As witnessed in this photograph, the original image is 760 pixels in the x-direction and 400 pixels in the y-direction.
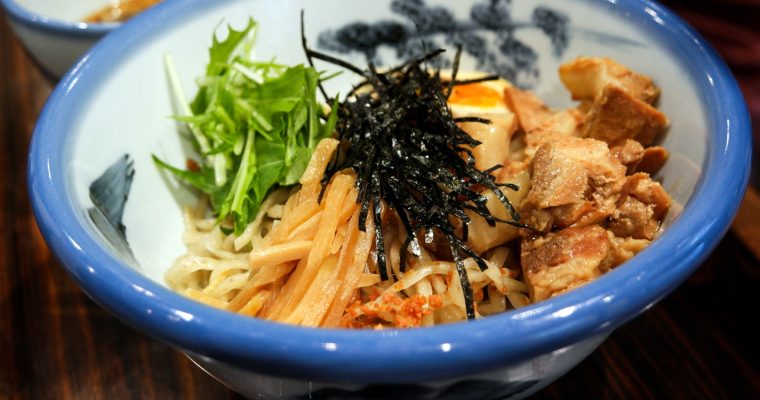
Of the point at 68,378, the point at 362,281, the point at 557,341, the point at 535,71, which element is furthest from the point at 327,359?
the point at 535,71

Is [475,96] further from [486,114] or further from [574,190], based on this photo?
[574,190]

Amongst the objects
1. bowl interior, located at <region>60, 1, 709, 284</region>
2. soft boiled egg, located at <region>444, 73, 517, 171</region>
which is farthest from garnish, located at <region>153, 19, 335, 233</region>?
soft boiled egg, located at <region>444, 73, 517, 171</region>

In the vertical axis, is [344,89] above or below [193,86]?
below

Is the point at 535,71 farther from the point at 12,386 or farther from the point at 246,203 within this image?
the point at 12,386

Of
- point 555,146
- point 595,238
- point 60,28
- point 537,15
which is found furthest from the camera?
point 60,28

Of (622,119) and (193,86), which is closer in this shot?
(622,119)

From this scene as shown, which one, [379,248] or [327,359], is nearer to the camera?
[327,359]

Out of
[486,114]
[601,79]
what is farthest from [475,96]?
[601,79]

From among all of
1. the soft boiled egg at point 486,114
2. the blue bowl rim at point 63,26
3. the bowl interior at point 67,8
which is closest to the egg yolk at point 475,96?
the soft boiled egg at point 486,114
